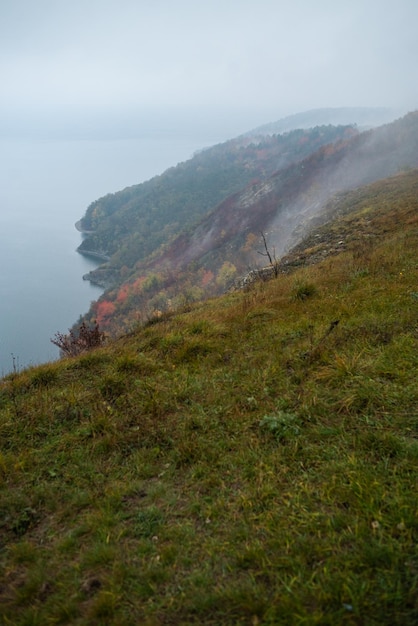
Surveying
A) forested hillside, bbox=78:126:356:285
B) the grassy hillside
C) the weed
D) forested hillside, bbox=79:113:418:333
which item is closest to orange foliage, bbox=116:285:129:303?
forested hillside, bbox=79:113:418:333

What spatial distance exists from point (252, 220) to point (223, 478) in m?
90.9

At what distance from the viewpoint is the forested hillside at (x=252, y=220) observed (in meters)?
68.8

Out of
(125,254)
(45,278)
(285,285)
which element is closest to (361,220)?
(285,285)

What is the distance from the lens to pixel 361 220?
18672 millimetres

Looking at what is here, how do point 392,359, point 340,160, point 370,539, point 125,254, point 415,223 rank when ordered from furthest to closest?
1. point 125,254
2. point 340,160
3. point 415,223
4. point 392,359
5. point 370,539

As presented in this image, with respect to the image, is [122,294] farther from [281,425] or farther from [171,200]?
[171,200]

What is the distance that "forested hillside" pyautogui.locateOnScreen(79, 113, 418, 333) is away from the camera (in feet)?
226

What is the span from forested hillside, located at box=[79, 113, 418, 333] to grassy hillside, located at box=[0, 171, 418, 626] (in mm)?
52583

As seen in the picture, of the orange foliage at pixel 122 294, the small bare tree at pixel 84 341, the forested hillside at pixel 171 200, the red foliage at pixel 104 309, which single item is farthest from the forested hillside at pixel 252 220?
the small bare tree at pixel 84 341

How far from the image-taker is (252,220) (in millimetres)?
89750

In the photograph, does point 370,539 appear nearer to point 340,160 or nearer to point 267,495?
point 267,495

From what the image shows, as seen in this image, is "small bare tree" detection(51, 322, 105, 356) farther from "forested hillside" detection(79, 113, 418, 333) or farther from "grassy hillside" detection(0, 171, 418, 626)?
"forested hillside" detection(79, 113, 418, 333)

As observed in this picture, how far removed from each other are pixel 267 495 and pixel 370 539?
3.02 feet

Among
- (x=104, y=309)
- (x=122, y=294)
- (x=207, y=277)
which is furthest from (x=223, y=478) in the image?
(x=122, y=294)
